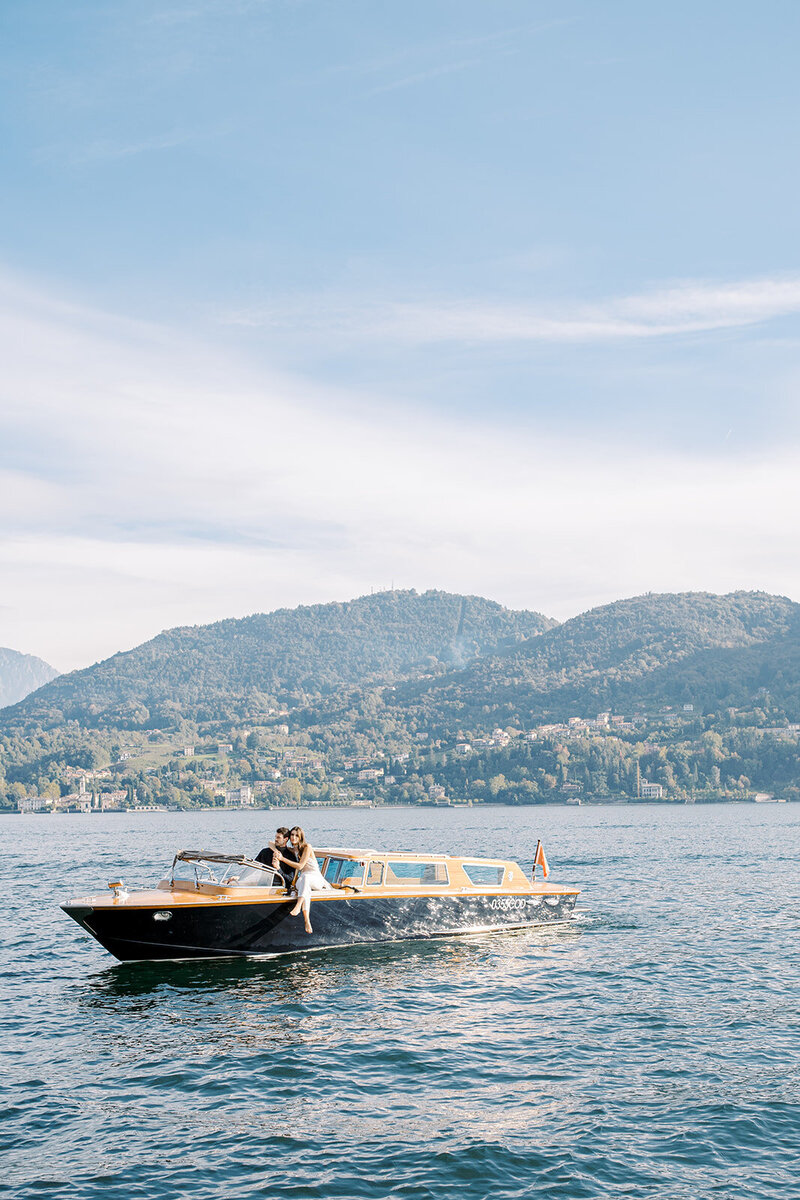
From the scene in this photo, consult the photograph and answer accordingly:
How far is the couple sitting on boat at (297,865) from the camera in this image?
91.6 feet

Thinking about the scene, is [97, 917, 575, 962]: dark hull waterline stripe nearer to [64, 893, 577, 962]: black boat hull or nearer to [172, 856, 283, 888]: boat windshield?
[64, 893, 577, 962]: black boat hull

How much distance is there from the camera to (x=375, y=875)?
30.5 metres

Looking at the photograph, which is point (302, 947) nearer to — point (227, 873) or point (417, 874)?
point (227, 873)

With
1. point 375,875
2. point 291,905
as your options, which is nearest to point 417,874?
point 375,875

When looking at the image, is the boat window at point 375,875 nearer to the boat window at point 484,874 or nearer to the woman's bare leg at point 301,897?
the woman's bare leg at point 301,897

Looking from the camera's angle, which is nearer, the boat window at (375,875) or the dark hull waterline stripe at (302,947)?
the dark hull waterline stripe at (302,947)

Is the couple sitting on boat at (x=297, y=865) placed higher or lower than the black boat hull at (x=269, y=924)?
higher

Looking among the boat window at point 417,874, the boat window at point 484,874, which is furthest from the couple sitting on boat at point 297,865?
the boat window at point 484,874

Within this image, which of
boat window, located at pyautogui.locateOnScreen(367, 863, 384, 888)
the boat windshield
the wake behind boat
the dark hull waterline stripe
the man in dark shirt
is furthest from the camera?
boat window, located at pyautogui.locateOnScreen(367, 863, 384, 888)

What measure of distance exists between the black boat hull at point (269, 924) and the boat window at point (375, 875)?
626mm

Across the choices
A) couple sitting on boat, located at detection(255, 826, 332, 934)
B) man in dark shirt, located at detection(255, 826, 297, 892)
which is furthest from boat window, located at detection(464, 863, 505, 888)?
man in dark shirt, located at detection(255, 826, 297, 892)

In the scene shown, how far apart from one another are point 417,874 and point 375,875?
1793 mm

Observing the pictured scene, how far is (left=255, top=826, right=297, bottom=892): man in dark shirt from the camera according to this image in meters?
28.5

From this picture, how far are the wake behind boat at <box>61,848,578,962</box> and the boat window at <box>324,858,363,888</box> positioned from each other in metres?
0.03
